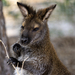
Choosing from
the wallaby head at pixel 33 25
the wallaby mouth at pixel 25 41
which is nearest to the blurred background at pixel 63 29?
the wallaby head at pixel 33 25

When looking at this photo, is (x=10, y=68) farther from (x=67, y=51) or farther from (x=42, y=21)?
(x=67, y=51)

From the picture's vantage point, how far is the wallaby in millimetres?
3721

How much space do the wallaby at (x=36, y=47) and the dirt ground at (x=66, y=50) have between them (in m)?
2.68

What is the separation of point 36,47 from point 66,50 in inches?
164

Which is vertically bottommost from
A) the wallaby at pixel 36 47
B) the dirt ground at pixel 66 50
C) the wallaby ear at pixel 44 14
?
the dirt ground at pixel 66 50

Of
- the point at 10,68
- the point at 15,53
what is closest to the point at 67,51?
the point at 10,68

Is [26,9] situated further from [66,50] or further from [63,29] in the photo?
[63,29]

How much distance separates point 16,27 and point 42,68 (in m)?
8.04

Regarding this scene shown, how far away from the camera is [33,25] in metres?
3.78

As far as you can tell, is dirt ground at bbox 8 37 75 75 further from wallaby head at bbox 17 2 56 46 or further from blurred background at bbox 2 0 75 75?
wallaby head at bbox 17 2 56 46

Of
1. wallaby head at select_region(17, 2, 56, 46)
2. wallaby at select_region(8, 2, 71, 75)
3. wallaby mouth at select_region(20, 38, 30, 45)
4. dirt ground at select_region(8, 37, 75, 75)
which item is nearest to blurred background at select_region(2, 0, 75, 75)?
dirt ground at select_region(8, 37, 75, 75)

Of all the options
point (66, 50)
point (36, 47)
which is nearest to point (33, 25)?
point (36, 47)

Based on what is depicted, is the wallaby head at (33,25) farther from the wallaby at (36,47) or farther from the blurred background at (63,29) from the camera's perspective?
the blurred background at (63,29)

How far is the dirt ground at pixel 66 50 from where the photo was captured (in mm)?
6836
